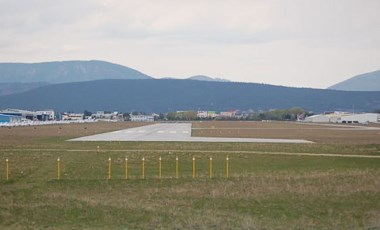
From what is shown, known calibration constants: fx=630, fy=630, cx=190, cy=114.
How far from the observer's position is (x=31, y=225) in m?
19.2

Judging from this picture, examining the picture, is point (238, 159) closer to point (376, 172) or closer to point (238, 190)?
point (376, 172)

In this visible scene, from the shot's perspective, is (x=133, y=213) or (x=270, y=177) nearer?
(x=133, y=213)

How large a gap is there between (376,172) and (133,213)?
18992 mm

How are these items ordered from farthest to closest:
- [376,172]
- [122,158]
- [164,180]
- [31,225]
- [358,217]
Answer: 1. [122,158]
2. [376,172]
3. [164,180]
4. [358,217]
5. [31,225]

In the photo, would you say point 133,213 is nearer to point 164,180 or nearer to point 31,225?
point 31,225

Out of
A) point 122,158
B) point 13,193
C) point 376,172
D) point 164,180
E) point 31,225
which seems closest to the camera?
point 31,225

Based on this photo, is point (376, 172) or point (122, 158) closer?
point (376, 172)

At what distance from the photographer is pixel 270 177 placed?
1297 inches

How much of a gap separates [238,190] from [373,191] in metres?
5.78

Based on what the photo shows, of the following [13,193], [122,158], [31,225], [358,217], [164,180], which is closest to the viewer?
[31,225]

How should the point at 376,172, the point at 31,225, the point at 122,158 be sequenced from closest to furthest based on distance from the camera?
the point at 31,225 → the point at 376,172 → the point at 122,158

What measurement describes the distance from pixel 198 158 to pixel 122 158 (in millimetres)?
5550

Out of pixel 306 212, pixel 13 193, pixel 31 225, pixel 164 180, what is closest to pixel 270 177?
pixel 164 180

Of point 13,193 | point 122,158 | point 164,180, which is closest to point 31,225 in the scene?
point 13,193
